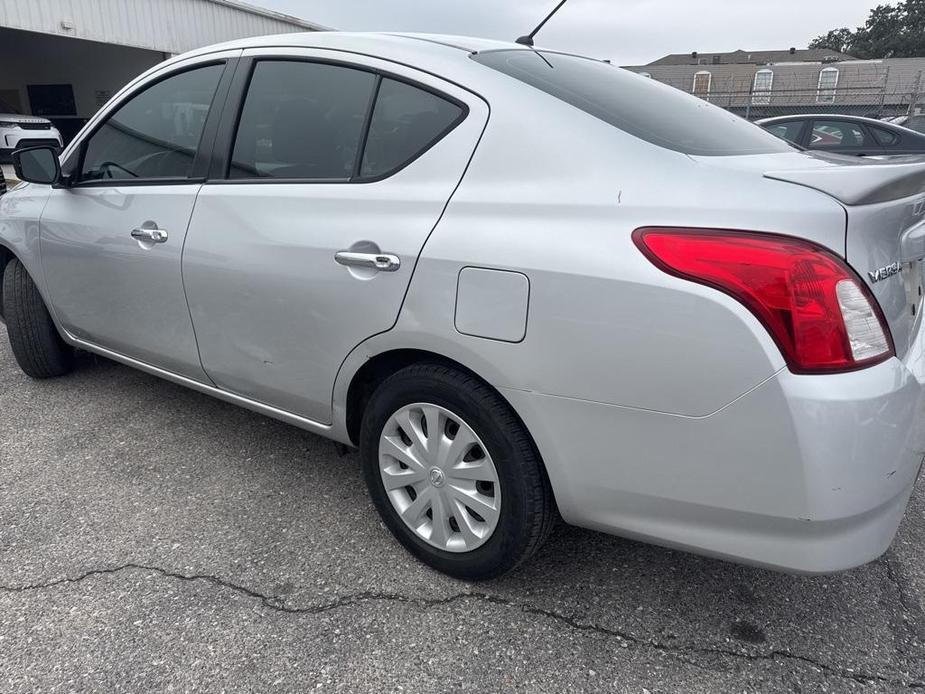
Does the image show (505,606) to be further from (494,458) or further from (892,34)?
(892,34)

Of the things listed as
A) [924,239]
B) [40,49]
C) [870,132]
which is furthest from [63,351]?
[40,49]

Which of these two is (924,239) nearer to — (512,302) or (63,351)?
(512,302)

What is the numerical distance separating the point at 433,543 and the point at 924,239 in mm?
1613

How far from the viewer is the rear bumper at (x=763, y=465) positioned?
4.88 feet

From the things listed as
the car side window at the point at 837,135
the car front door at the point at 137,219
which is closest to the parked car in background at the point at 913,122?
the car side window at the point at 837,135

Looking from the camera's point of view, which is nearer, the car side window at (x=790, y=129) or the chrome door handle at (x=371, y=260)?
the chrome door handle at (x=371, y=260)

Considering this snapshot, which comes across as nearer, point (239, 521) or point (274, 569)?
point (274, 569)

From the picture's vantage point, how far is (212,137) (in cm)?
260

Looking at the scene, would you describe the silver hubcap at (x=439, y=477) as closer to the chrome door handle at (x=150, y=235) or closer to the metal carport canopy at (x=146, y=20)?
the chrome door handle at (x=150, y=235)

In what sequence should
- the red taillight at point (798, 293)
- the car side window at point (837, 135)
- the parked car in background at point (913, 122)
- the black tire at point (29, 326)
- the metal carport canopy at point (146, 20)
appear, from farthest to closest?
the metal carport canopy at point (146, 20) → the parked car in background at point (913, 122) → the car side window at point (837, 135) → the black tire at point (29, 326) → the red taillight at point (798, 293)

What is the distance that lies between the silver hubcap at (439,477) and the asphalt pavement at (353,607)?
19cm

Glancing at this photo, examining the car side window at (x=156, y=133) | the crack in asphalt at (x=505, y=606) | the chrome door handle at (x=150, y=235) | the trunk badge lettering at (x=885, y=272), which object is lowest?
the crack in asphalt at (x=505, y=606)

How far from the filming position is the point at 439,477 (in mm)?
2076

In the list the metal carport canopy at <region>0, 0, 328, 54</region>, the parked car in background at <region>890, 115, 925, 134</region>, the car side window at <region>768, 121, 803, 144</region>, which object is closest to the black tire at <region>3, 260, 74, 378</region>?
the car side window at <region>768, 121, 803, 144</region>
